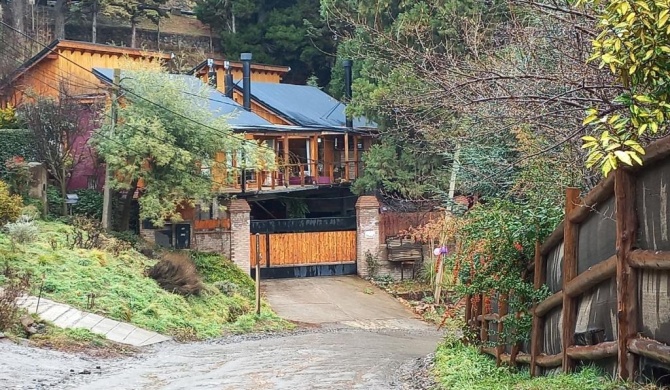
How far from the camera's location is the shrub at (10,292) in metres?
14.5

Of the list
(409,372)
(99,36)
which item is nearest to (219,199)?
(409,372)

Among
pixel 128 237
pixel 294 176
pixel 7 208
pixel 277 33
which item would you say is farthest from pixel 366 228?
pixel 277 33

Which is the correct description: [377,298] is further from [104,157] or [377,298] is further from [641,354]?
[641,354]

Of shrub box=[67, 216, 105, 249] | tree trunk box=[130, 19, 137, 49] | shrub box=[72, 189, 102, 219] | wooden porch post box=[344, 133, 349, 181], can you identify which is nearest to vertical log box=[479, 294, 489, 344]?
shrub box=[67, 216, 105, 249]

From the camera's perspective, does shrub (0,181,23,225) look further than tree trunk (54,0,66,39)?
No

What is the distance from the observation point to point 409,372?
12.3 m

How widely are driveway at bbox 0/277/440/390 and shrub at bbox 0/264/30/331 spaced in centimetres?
104

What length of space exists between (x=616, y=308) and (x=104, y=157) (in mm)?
22198

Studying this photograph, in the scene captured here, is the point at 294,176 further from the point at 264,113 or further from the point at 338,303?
the point at 338,303

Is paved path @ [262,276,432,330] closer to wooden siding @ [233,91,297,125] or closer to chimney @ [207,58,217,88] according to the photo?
wooden siding @ [233,91,297,125]

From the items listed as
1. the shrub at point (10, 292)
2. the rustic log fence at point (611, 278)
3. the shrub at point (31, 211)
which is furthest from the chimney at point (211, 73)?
the rustic log fence at point (611, 278)

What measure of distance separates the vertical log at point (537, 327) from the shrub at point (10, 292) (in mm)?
9620

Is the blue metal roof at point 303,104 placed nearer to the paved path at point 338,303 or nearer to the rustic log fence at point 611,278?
the paved path at point 338,303

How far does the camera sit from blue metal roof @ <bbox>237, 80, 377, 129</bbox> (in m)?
38.5
